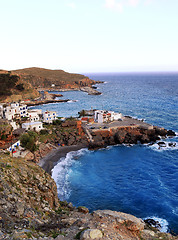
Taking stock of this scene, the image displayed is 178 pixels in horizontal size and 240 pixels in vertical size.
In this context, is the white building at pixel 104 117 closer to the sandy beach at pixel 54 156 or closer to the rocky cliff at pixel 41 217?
the sandy beach at pixel 54 156

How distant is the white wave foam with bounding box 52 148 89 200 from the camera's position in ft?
96.9

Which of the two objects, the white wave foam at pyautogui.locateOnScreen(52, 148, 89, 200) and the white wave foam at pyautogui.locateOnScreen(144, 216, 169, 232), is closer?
the white wave foam at pyautogui.locateOnScreen(144, 216, 169, 232)

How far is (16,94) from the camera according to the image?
4141 inches

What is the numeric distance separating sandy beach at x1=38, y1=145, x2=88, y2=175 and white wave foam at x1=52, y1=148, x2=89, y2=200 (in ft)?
3.10

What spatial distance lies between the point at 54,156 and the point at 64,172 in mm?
6843

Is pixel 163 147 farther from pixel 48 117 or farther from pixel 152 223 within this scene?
pixel 48 117

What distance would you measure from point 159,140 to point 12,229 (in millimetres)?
46857

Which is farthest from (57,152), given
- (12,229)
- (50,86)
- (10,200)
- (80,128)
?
(50,86)

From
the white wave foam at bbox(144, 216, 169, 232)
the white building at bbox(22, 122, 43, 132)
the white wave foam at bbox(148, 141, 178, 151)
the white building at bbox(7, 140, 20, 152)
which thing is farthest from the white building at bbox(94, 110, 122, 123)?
the white wave foam at bbox(144, 216, 169, 232)

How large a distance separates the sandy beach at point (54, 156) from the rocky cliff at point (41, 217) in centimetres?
1470

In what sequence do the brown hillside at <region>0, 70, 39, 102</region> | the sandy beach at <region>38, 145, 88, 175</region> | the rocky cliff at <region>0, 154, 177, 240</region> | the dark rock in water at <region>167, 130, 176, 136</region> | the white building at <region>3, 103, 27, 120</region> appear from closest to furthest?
the rocky cliff at <region>0, 154, 177, 240</region> → the sandy beach at <region>38, 145, 88, 175</region> → the dark rock in water at <region>167, 130, 176, 136</region> → the white building at <region>3, 103, 27, 120</region> → the brown hillside at <region>0, 70, 39, 102</region>

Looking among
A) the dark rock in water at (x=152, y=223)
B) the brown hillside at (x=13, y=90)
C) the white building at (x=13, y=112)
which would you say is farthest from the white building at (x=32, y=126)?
the brown hillside at (x=13, y=90)

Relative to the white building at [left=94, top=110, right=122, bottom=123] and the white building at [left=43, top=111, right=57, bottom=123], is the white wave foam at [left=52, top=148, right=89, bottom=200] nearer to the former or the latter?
the white building at [left=94, top=110, right=122, bottom=123]

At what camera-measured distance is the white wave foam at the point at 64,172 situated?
29.5 meters
